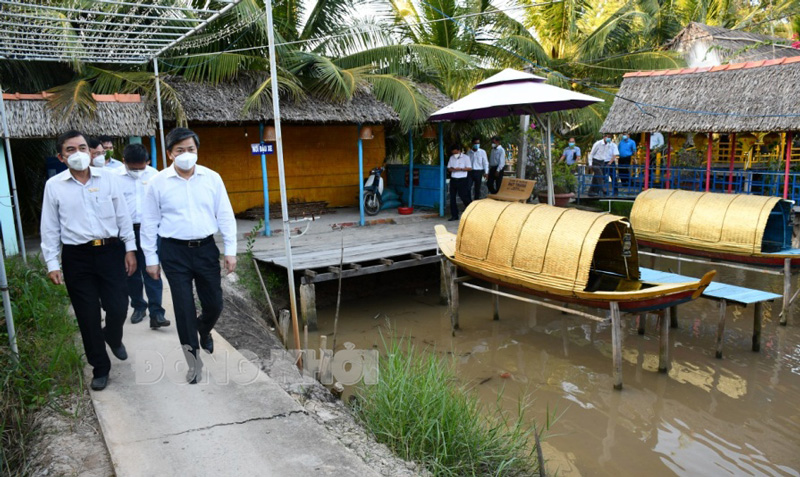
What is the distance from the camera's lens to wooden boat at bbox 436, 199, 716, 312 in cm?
678

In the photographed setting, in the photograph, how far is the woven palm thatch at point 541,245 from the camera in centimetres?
694

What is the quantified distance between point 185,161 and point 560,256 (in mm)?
4483

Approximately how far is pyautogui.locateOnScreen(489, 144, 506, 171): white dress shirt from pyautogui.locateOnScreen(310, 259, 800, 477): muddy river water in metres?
4.91

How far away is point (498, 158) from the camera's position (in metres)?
14.4

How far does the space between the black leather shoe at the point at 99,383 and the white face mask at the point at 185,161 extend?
1.64 m

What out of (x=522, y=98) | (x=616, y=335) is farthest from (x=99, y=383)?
(x=522, y=98)

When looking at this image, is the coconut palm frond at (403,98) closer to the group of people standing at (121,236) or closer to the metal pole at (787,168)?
the metal pole at (787,168)

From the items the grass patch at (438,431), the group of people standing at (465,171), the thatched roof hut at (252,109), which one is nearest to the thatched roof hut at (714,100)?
the group of people standing at (465,171)

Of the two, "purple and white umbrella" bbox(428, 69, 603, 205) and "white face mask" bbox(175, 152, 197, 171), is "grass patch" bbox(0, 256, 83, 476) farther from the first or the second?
"purple and white umbrella" bbox(428, 69, 603, 205)

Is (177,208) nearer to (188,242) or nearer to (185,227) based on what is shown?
(185,227)

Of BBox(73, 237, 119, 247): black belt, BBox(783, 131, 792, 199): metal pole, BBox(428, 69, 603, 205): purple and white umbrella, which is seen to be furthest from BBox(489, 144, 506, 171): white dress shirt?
BBox(73, 237, 119, 247): black belt

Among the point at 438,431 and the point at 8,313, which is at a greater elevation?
the point at 8,313

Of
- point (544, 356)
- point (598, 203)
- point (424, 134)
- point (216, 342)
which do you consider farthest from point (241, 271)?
point (598, 203)

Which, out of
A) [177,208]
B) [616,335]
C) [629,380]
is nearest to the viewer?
[177,208]
